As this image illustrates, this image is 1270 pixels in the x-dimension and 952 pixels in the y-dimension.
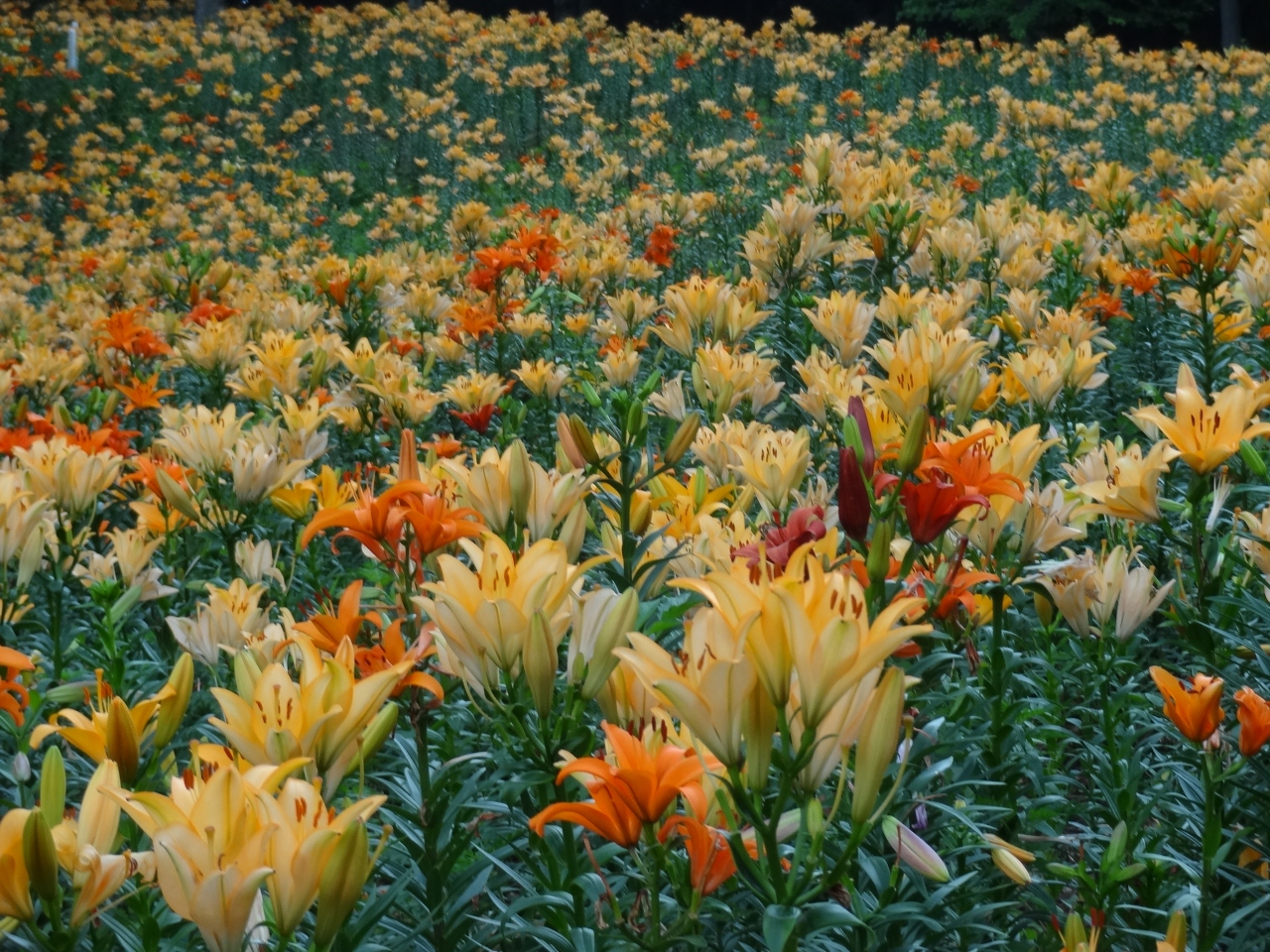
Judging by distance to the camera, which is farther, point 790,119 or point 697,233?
point 790,119

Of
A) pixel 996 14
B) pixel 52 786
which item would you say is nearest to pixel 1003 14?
pixel 996 14

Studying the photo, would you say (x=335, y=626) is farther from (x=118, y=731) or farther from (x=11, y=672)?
(x=11, y=672)

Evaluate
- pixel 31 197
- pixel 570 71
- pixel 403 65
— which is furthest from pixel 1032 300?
pixel 403 65

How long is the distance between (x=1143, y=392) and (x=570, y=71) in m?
11.2

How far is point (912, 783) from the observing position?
1.29 m

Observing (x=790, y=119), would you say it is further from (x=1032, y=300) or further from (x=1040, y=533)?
(x=1040, y=533)

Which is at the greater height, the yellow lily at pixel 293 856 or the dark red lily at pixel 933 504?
the dark red lily at pixel 933 504

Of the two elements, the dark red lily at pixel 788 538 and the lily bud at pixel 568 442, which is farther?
the lily bud at pixel 568 442

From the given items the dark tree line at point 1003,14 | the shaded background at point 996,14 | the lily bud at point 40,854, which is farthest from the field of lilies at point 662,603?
the dark tree line at point 1003,14

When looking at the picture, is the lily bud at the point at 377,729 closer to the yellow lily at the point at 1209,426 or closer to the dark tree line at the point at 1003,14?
the yellow lily at the point at 1209,426

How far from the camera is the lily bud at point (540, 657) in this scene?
118 cm

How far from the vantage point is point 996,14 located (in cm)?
1697

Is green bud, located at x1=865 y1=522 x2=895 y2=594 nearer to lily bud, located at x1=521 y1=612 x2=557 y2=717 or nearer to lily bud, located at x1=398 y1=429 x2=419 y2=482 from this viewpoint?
lily bud, located at x1=521 y1=612 x2=557 y2=717

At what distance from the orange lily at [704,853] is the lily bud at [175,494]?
5.50 feet
